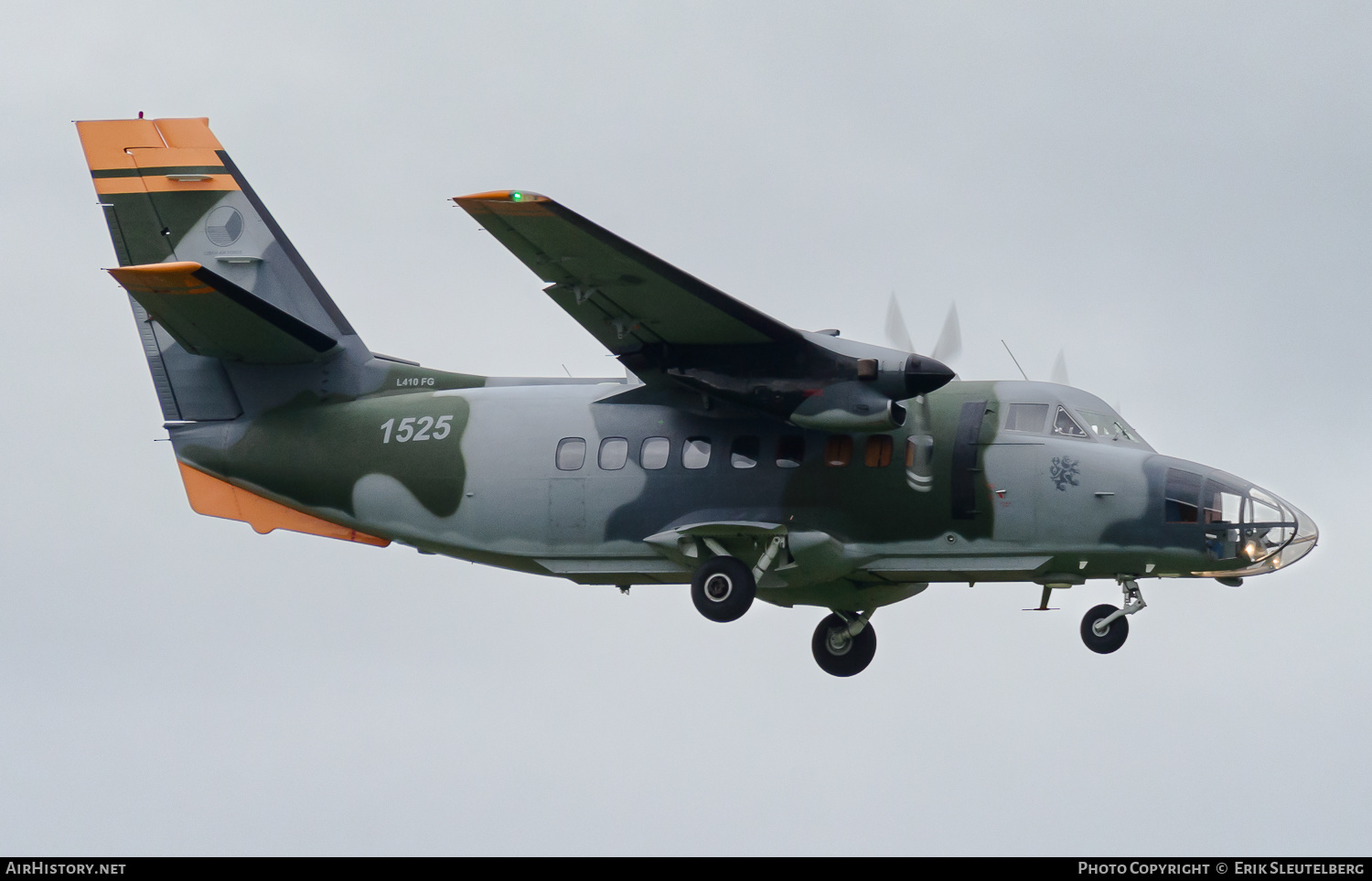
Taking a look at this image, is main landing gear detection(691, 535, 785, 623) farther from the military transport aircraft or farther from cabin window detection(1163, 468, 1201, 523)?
cabin window detection(1163, 468, 1201, 523)

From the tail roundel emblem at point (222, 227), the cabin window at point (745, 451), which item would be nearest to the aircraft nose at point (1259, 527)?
the cabin window at point (745, 451)

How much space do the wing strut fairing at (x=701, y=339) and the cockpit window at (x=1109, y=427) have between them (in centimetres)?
201

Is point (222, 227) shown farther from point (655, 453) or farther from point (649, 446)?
point (655, 453)

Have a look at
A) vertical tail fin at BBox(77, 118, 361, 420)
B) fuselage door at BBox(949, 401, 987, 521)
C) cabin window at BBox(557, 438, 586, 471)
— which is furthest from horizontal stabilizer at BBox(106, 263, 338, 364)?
fuselage door at BBox(949, 401, 987, 521)

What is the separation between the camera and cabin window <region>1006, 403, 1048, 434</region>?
1914cm

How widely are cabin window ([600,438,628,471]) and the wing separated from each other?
3.45 feet

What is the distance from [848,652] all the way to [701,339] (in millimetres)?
4814

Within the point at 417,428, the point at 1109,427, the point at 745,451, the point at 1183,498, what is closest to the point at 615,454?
the point at 745,451

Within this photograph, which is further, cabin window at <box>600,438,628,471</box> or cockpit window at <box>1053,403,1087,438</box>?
cabin window at <box>600,438,628,471</box>

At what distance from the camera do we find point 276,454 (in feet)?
71.1

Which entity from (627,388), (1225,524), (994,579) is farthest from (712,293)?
(1225,524)

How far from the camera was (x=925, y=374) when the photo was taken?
18.3m

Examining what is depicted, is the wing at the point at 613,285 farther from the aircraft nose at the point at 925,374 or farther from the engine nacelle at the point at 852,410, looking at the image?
the aircraft nose at the point at 925,374

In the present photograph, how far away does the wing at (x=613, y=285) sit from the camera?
17.2m
